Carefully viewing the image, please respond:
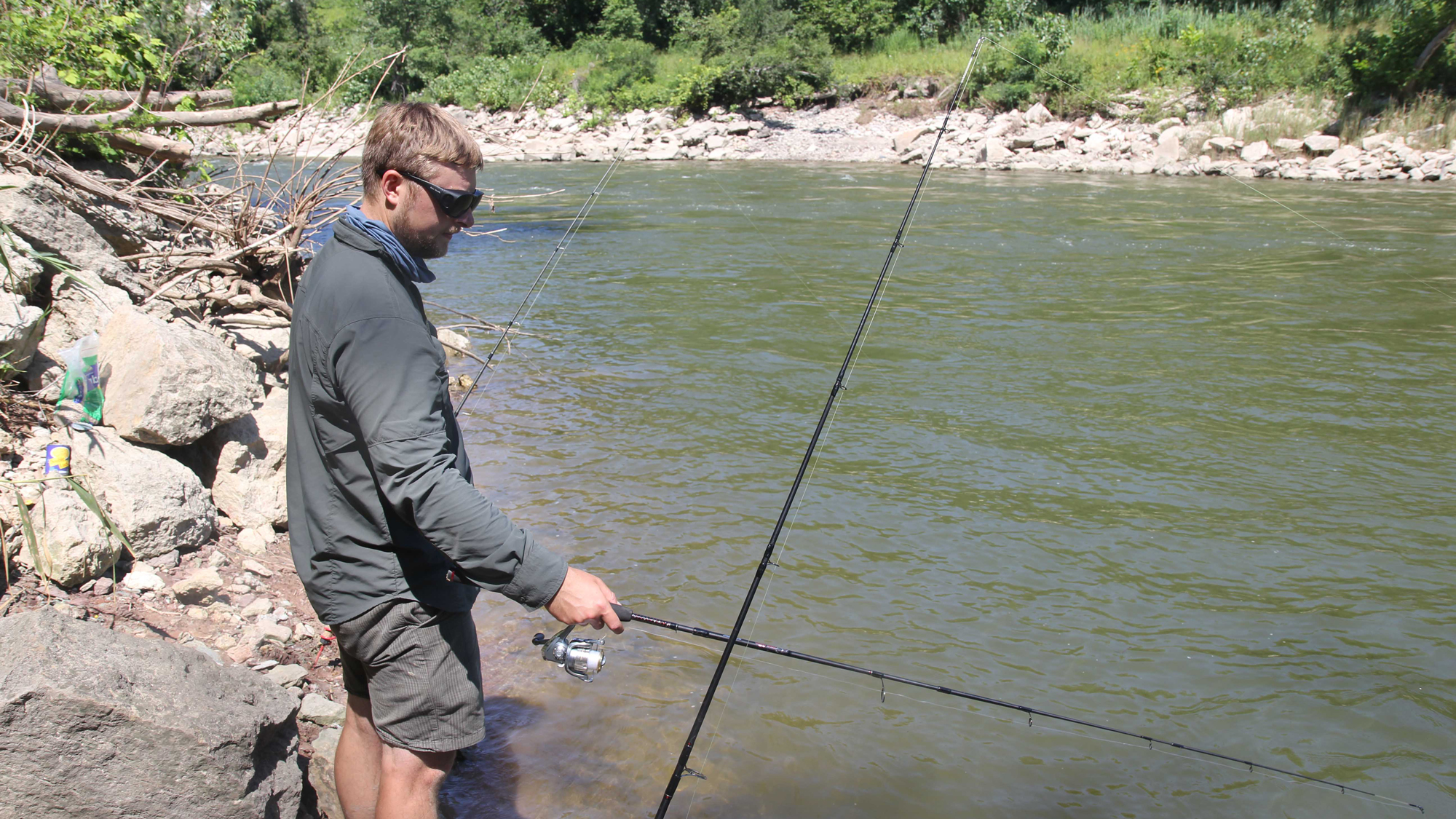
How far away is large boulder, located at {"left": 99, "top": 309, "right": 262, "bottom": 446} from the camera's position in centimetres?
363

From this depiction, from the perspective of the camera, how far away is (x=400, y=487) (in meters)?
1.80

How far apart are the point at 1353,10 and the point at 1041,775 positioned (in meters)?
A: 26.8

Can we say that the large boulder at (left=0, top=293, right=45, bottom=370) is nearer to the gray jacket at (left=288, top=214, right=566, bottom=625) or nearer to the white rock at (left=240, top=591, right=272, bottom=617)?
the white rock at (left=240, top=591, right=272, bottom=617)

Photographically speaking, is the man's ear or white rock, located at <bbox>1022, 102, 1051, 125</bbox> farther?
white rock, located at <bbox>1022, 102, 1051, 125</bbox>

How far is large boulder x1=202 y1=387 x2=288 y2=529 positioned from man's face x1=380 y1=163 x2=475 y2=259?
227 centimetres

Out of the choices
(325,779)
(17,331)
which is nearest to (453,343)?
(17,331)

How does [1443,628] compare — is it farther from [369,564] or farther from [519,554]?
[369,564]

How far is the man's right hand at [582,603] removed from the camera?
6.45ft

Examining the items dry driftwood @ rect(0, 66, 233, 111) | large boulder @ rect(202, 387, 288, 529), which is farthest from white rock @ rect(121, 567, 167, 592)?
dry driftwood @ rect(0, 66, 233, 111)

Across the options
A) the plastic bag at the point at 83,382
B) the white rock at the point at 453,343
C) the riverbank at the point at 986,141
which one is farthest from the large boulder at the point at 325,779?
the riverbank at the point at 986,141

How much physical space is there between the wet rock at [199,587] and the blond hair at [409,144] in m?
2.05

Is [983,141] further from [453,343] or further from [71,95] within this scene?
[71,95]

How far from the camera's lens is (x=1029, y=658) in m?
3.70

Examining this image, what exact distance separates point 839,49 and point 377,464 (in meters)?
34.2
